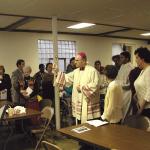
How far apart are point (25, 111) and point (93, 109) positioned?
1058mm

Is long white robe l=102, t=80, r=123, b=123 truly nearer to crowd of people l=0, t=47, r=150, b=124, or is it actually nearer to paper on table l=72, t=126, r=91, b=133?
crowd of people l=0, t=47, r=150, b=124

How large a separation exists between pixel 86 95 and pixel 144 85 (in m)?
0.95

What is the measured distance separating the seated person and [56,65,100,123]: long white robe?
833 millimetres

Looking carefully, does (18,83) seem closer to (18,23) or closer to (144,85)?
(18,23)

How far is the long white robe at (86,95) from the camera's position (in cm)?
398

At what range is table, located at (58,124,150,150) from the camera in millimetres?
2285

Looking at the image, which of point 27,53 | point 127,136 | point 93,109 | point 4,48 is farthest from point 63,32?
point 127,136

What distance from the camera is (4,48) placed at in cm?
771

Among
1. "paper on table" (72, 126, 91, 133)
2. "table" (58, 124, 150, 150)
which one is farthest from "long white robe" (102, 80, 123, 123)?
"paper on table" (72, 126, 91, 133)

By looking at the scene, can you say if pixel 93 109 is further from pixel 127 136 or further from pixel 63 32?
pixel 63 32

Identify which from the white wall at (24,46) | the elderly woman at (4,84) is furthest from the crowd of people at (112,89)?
the white wall at (24,46)

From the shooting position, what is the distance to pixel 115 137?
254cm

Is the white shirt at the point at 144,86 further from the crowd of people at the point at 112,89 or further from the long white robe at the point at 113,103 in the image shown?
the long white robe at the point at 113,103

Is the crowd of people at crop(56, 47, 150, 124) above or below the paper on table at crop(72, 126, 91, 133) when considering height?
above
